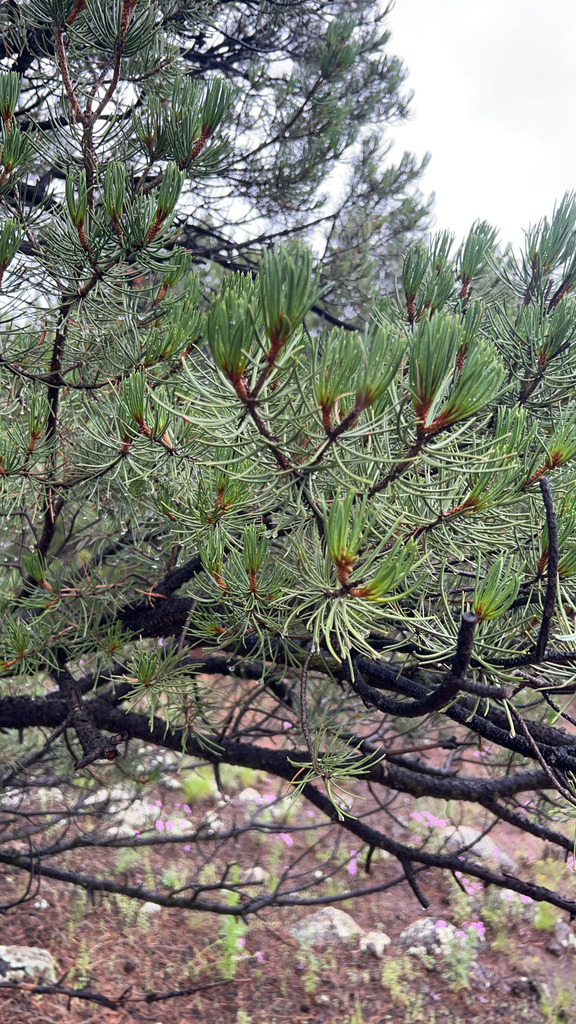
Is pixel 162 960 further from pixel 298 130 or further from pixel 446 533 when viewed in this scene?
pixel 298 130

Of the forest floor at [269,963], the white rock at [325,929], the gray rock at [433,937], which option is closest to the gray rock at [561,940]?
the forest floor at [269,963]

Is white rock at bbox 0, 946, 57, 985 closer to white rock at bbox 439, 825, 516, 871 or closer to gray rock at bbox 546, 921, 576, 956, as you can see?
white rock at bbox 439, 825, 516, 871

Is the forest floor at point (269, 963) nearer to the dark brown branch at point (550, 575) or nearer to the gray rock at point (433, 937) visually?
the gray rock at point (433, 937)

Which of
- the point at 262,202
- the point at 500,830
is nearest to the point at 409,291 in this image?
the point at 262,202

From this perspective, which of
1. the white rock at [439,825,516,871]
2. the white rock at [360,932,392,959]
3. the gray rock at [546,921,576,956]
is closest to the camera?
the white rock at [360,932,392,959]

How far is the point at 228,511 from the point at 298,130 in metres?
1.90

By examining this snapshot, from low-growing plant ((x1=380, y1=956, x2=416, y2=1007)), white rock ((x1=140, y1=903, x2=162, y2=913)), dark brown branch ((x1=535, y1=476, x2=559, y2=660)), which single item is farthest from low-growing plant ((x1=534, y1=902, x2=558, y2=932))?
dark brown branch ((x1=535, y1=476, x2=559, y2=660))

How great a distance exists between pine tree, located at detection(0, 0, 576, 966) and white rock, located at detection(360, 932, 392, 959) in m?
1.83

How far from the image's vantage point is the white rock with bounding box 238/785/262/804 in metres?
4.67

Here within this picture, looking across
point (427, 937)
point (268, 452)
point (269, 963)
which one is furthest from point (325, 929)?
point (268, 452)

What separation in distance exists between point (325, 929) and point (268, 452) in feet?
12.0

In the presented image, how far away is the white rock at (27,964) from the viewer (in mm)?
2655

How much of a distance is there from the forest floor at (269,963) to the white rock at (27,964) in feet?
0.21

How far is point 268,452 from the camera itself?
819mm
